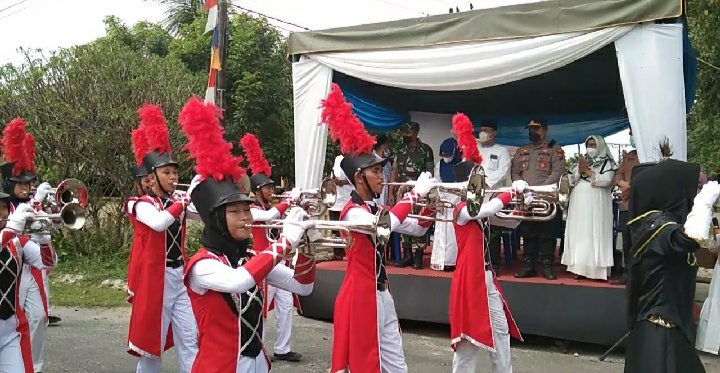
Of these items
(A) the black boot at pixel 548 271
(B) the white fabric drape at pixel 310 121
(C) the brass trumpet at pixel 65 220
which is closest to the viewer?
(C) the brass trumpet at pixel 65 220

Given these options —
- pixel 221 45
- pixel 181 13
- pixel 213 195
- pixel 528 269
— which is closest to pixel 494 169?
pixel 528 269

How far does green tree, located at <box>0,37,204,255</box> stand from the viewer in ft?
38.8

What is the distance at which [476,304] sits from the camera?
5.47 metres

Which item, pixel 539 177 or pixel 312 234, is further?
pixel 539 177

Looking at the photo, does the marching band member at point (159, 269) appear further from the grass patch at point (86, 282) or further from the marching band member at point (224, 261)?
the grass patch at point (86, 282)

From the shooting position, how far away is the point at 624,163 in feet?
25.5

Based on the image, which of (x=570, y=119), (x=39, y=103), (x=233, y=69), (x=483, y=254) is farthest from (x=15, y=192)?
(x=233, y=69)

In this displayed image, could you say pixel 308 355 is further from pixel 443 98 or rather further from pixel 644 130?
pixel 443 98

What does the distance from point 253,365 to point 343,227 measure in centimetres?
84

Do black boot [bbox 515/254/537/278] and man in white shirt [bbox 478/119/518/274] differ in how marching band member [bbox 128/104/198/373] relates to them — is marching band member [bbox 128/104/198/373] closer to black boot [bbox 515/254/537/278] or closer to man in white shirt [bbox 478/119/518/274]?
black boot [bbox 515/254/537/278]

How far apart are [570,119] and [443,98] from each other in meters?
2.20

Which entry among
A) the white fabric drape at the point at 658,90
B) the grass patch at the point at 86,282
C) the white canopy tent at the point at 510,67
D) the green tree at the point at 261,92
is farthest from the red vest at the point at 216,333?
the green tree at the point at 261,92

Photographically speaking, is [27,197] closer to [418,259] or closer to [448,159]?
[418,259]

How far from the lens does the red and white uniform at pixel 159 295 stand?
5117 millimetres
